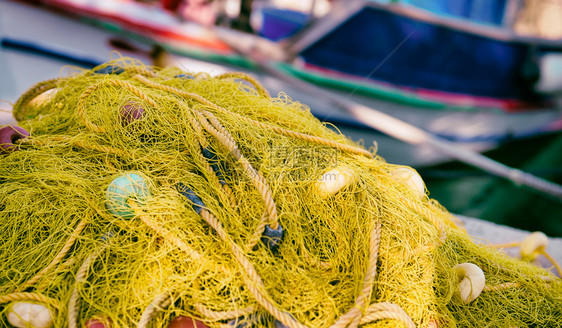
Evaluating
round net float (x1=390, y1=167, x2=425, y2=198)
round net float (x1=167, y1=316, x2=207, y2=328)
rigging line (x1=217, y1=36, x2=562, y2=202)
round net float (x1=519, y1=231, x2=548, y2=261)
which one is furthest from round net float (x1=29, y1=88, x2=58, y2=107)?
round net float (x1=519, y1=231, x2=548, y2=261)

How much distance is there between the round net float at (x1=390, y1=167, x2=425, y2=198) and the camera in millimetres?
1831

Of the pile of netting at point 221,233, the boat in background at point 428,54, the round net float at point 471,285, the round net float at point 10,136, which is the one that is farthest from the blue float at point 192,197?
the boat in background at point 428,54

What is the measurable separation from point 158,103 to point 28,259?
846 mm

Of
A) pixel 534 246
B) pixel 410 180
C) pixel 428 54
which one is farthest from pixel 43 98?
pixel 428 54

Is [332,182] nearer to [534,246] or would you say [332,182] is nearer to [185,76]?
[185,76]

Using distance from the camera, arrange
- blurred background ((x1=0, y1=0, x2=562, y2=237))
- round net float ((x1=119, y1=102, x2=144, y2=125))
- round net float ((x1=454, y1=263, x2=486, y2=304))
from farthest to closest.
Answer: blurred background ((x1=0, y1=0, x2=562, y2=237))
round net float ((x1=119, y1=102, x2=144, y2=125))
round net float ((x1=454, y1=263, x2=486, y2=304))

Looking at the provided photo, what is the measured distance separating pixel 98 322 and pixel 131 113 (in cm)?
91

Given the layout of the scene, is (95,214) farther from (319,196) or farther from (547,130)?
(547,130)

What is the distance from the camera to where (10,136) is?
1.77 metres

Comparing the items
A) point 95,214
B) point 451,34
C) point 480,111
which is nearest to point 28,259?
point 95,214

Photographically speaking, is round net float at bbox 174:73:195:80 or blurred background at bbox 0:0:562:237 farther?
blurred background at bbox 0:0:562:237

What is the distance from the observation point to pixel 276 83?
5.22 metres

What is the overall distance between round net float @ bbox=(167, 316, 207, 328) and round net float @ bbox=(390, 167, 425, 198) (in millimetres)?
1173

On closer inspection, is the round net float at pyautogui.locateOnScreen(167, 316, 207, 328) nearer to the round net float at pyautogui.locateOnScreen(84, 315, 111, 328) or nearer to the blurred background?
the round net float at pyautogui.locateOnScreen(84, 315, 111, 328)
